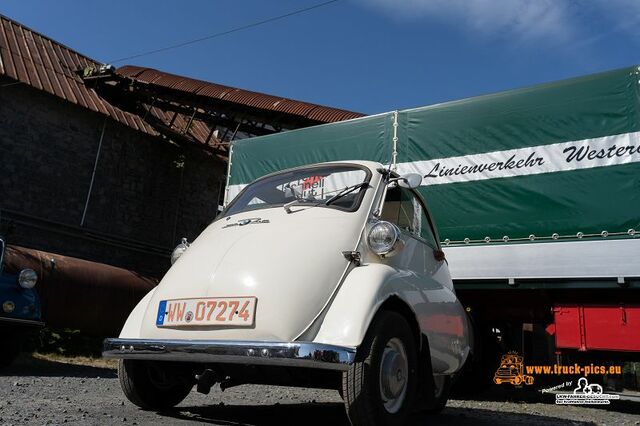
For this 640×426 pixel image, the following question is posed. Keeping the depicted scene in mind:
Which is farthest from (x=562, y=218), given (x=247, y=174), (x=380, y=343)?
(x=247, y=174)

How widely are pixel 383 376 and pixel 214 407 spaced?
1.93m

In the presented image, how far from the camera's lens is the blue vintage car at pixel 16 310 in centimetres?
625

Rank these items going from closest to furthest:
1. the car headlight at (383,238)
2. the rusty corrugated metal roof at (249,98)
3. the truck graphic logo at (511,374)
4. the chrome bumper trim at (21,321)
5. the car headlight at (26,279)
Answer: the car headlight at (383,238) → the chrome bumper trim at (21,321) → the car headlight at (26,279) → the truck graphic logo at (511,374) → the rusty corrugated metal roof at (249,98)

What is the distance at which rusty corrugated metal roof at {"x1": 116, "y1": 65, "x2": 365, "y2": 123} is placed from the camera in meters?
13.8

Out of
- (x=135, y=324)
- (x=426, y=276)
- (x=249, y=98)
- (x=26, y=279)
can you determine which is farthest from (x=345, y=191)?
(x=249, y=98)

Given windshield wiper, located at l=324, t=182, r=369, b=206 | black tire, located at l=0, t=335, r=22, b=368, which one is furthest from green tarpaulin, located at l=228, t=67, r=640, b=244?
black tire, located at l=0, t=335, r=22, b=368

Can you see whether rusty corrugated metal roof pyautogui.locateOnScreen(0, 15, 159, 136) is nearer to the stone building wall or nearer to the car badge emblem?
the stone building wall

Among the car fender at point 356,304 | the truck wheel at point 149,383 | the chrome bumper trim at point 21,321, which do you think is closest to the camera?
the car fender at point 356,304

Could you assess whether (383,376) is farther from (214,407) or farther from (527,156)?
(527,156)

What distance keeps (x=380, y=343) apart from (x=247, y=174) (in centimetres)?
620

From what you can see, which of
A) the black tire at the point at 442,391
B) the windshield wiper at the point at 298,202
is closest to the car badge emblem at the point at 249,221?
the windshield wiper at the point at 298,202

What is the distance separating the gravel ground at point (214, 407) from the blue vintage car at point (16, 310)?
325 mm

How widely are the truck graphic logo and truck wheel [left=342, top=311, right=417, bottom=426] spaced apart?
13.8ft

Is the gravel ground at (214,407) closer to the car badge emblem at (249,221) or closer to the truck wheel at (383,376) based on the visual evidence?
the truck wheel at (383,376)
